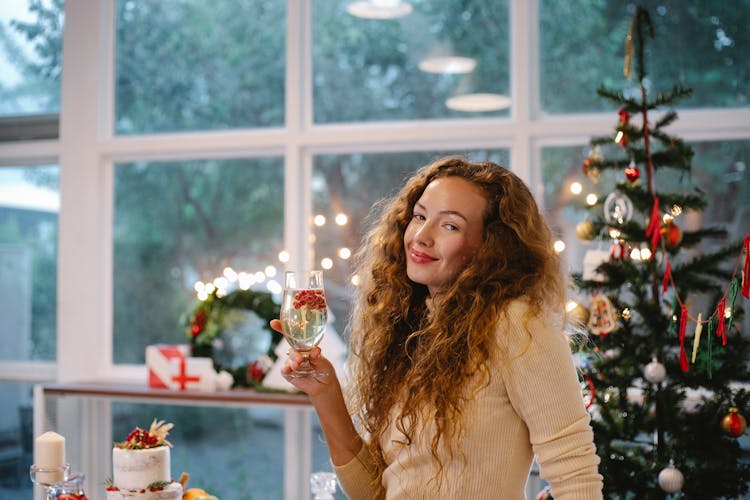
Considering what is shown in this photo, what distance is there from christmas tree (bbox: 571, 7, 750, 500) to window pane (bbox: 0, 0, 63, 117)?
2.86 metres

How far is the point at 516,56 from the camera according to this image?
3828 mm

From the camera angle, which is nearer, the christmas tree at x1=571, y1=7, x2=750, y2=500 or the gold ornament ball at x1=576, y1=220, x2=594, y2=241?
the christmas tree at x1=571, y1=7, x2=750, y2=500

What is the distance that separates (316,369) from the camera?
176cm

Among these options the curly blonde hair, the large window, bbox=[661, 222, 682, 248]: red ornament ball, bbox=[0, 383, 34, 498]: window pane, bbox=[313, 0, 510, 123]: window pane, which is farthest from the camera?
bbox=[0, 383, 34, 498]: window pane

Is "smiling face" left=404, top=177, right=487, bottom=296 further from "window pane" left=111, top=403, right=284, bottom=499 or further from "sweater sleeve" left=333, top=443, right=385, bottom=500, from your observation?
"window pane" left=111, top=403, right=284, bottom=499

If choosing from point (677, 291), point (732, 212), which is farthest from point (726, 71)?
point (677, 291)

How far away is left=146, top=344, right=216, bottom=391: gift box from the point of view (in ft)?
12.4

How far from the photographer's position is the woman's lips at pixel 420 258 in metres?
1.78

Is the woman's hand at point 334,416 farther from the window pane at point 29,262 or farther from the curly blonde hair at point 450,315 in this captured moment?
the window pane at point 29,262

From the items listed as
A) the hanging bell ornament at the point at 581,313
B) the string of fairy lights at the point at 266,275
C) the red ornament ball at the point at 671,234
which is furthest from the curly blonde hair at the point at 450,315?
the string of fairy lights at the point at 266,275

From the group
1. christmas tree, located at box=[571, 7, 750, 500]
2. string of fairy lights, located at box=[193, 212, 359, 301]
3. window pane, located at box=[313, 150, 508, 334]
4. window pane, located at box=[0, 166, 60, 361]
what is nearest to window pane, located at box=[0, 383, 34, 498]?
window pane, located at box=[0, 166, 60, 361]

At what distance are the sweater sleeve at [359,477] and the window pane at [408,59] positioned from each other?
232cm

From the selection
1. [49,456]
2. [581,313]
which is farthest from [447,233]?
[581,313]

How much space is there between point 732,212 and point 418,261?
2333mm
